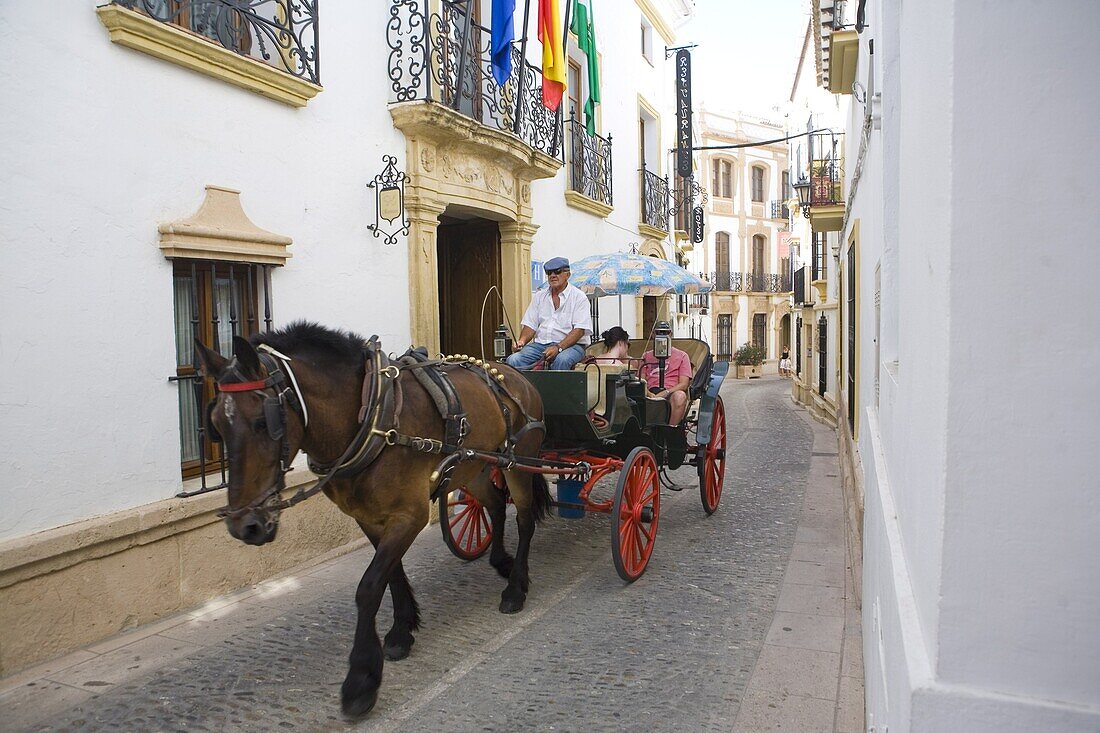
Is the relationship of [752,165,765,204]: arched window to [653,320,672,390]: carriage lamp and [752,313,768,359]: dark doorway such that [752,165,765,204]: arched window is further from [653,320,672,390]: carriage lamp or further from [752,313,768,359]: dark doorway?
[653,320,672,390]: carriage lamp

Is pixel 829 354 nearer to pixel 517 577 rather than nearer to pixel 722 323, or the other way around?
pixel 517 577

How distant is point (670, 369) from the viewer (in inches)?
267

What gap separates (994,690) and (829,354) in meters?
15.0

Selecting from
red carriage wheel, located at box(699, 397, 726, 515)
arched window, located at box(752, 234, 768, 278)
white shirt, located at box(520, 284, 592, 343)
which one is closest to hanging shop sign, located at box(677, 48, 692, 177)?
red carriage wheel, located at box(699, 397, 726, 515)

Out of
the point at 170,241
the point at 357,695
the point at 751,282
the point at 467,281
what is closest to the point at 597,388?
the point at 357,695

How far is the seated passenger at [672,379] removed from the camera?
6387 millimetres

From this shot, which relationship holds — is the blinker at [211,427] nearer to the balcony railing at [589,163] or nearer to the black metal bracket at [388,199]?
the black metal bracket at [388,199]

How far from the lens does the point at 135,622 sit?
4590 mm

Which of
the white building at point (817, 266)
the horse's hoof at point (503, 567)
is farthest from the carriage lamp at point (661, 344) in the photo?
the white building at point (817, 266)

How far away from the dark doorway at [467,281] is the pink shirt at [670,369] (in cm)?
319

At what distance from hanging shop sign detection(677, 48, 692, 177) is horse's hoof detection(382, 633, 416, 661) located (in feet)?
46.0

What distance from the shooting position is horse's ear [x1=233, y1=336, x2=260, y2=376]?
125 inches

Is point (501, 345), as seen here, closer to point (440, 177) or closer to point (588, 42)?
point (440, 177)

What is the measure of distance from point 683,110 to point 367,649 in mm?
15096
